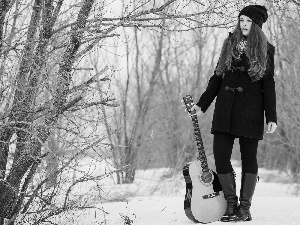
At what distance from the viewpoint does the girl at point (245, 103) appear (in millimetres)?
4129

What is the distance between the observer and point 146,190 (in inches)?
386

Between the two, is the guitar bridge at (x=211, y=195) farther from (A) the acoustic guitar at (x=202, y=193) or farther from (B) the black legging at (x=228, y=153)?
(B) the black legging at (x=228, y=153)

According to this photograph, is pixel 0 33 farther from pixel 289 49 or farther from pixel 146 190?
pixel 289 49

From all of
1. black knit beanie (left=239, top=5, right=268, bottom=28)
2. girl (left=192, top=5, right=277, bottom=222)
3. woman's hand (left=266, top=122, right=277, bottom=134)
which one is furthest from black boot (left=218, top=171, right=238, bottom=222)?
black knit beanie (left=239, top=5, right=268, bottom=28)

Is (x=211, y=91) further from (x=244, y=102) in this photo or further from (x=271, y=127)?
(x=271, y=127)

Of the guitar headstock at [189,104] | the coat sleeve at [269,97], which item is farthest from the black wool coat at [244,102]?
the guitar headstock at [189,104]

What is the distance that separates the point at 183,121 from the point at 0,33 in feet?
43.7

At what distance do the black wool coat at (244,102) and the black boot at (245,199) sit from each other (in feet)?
1.11

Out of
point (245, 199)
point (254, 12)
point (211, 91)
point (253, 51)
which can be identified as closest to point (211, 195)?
point (245, 199)

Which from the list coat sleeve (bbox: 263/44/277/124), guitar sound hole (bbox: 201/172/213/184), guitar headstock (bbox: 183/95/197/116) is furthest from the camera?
guitar headstock (bbox: 183/95/197/116)

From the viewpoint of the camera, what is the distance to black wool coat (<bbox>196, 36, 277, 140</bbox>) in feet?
13.5

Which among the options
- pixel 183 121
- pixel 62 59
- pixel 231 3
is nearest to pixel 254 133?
pixel 231 3

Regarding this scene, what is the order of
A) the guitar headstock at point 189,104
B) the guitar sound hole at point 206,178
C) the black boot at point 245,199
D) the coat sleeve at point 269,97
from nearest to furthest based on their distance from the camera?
the black boot at point 245,199 → the coat sleeve at point 269,97 → the guitar sound hole at point 206,178 → the guitar headstock at point 189,104

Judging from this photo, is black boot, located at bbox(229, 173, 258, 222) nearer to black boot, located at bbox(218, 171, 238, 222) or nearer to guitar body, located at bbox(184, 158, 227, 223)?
black boot, located at bbox(218, 171, 238, 222)
